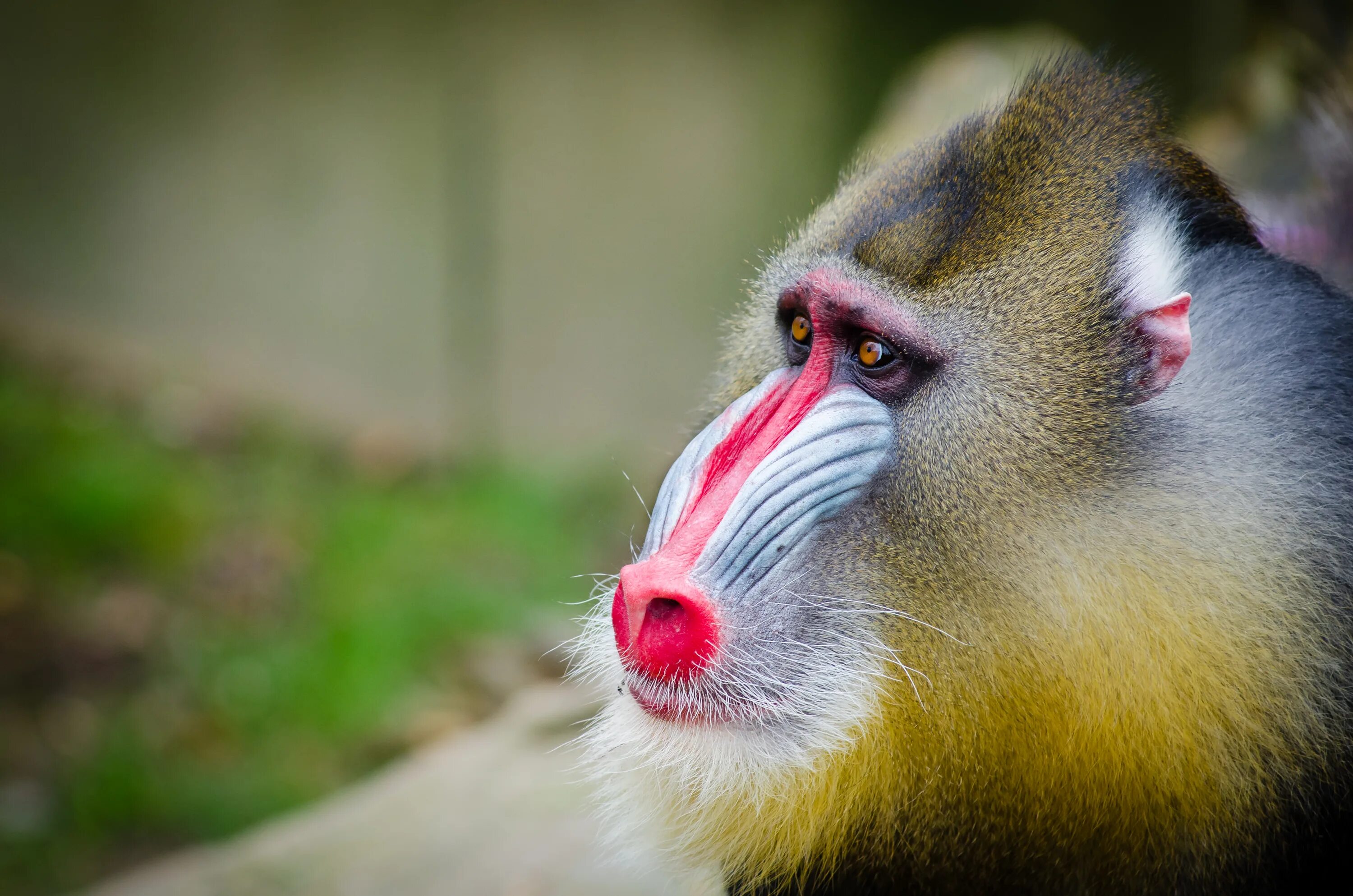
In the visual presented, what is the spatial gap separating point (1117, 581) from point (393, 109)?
20.5 ft

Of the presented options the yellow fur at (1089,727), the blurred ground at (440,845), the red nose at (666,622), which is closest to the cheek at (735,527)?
the red nose at (666,622)

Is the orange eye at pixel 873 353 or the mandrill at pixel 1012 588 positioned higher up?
the orange eye at pixel 873 353

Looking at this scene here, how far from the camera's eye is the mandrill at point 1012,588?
1.85 metres

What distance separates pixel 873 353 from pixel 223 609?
14.2 ft

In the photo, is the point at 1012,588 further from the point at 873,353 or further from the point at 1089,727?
the point at 873,353

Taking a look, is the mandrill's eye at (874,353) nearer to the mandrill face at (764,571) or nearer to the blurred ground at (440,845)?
the mandrill face at (764,571)

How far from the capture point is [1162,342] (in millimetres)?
1867

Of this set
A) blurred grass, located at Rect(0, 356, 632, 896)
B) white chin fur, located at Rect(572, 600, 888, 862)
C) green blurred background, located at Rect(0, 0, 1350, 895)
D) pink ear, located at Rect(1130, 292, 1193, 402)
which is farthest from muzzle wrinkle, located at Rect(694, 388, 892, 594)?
green blurred background, located at Rect(0, 0, 1350, 895)

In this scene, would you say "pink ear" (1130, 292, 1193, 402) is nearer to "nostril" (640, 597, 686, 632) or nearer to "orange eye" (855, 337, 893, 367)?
"orange eye" (855, 337, 893, 367)

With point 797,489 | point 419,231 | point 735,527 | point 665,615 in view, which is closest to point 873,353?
point 797,489

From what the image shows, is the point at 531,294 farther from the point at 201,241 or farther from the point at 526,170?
the point at 201,241

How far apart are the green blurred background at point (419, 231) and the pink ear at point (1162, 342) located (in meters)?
4.37

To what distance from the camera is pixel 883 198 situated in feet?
6.91

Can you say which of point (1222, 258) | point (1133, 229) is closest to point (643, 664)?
point (1133, 229)
